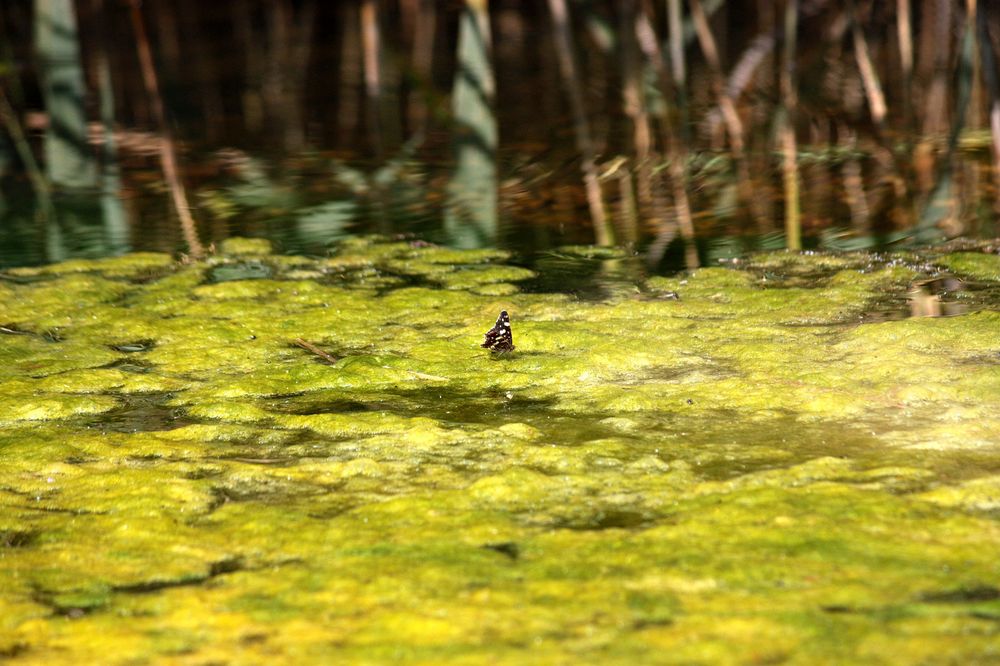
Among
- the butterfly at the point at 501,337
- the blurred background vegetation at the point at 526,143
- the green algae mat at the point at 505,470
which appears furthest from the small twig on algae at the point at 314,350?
the blurred background vegetation at the point at 526,143

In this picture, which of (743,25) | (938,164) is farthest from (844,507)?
(743,25)

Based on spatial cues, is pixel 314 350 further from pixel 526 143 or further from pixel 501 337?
pixel 526 143

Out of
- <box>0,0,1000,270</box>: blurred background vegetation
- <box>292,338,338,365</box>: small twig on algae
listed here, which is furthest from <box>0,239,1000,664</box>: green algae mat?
<box>0,0,1000,270</box>: blurred background vegetation

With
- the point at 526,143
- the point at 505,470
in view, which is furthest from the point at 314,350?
the point at 526,143

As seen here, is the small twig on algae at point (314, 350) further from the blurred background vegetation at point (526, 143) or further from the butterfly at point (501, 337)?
the blurred background vegetation at point (526, 143)

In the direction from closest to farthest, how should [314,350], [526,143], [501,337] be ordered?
[501,337] < [314,350] < [526,143]

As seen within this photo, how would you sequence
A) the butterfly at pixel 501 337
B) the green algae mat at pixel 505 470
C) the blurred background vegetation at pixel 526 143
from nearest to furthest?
1. the green algae mat at pixel 505 470
2. the butterfly at pixel 501 337
3. the blurred background vegetation at pixel 526 143

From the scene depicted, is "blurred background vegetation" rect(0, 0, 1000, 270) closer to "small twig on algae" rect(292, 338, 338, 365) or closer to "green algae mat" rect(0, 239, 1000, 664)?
"green algae mat" rect(0, 239, 1000, 664)
